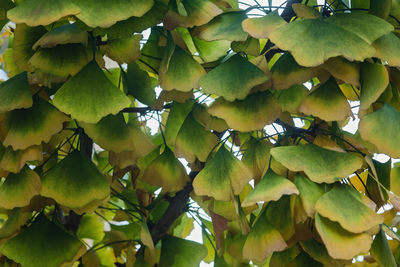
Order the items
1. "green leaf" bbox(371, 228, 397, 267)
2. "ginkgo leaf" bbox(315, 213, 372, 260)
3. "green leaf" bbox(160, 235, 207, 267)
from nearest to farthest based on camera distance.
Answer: "ginkgo leaf" bbox(315, 213, 372, 260) < "green leaf" bbox(371, 228, 397, 267) < "green leaf" bbox(160, 235, 207, 267)

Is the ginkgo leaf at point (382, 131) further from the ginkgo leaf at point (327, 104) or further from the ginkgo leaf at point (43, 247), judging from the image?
→ the ginkgo leaf at point (43, 247)

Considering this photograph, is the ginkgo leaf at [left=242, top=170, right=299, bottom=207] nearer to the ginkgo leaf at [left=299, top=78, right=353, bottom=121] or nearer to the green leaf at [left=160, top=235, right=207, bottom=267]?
the ginkgo leaf at [left=299, top=78, right=353, bottom=121]

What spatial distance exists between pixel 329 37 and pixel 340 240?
19cm

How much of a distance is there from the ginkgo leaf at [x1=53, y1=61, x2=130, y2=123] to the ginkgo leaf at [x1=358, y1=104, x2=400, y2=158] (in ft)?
0.78

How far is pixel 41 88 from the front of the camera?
0.68 m

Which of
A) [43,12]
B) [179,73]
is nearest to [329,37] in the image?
[179,73]

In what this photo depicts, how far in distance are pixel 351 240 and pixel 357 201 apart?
0.04 metres

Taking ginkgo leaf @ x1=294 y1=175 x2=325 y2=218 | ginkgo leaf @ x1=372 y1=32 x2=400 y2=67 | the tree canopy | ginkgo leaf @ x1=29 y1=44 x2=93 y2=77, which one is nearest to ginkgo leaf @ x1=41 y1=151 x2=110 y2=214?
the tree canopy

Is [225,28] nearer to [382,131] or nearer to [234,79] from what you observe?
[234,79]

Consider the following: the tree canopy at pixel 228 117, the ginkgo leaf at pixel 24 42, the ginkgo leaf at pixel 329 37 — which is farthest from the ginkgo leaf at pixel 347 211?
the ginkgo leaf at pixel 24 42

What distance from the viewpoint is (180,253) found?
2.56ft

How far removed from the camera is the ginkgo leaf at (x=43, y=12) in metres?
0.55

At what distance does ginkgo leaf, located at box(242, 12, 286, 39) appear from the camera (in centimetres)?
57

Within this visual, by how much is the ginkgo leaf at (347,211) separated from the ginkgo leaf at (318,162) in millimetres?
17
